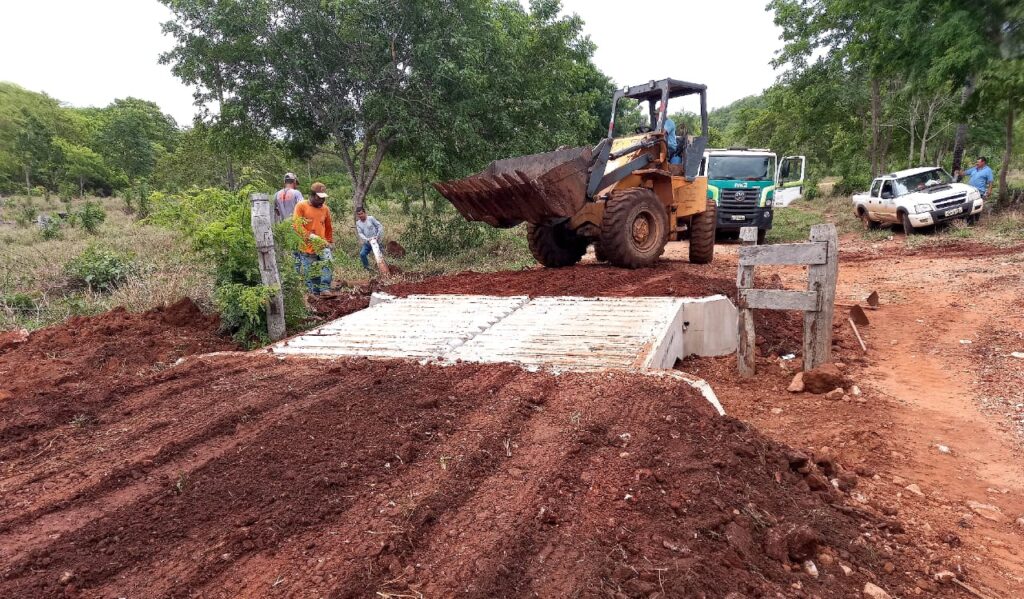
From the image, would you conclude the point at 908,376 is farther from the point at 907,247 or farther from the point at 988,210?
the point at 988,210

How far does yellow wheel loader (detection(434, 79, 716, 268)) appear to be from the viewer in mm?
7938

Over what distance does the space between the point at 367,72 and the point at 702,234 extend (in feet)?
24.5

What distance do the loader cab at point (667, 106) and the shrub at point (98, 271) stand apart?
8.10 metres

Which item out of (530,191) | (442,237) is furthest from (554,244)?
(442,237)

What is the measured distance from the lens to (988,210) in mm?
15586

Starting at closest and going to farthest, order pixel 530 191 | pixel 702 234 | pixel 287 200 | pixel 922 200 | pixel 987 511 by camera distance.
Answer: pixel 987 511, pixel 530 191, pixel 287 200, pixel 702 234, pixel 922 200

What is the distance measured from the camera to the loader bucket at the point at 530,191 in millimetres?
7691

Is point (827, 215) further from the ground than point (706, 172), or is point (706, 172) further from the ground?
point (706, 172)

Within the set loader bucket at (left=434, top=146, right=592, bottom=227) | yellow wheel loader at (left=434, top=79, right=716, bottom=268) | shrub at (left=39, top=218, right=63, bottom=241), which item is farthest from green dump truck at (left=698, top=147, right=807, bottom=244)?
shrub at (left=39, top=218, right=63, bottom=241)

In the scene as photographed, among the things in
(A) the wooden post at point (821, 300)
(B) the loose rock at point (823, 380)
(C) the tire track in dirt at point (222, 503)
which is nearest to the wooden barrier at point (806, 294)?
(A) the wooden post at point (821, 300)

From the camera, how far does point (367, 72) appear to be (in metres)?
12.1

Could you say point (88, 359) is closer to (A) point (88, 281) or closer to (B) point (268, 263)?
(B) point (268, 263)

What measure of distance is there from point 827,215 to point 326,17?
20043mm

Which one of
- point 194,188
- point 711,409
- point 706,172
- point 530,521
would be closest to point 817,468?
point 711,409
